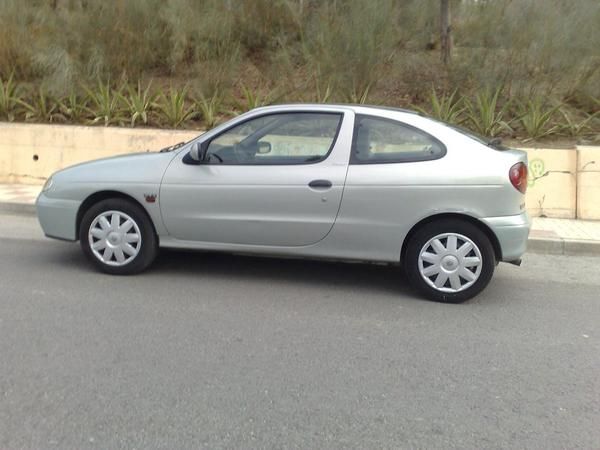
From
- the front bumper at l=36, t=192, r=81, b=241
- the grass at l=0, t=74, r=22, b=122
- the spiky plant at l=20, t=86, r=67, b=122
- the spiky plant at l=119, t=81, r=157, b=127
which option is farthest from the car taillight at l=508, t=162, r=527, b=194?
the grass at l=0, t=74, r=22, b=122

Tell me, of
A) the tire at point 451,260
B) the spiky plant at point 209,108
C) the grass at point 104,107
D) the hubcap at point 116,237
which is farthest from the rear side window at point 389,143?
the grass at point 104,107

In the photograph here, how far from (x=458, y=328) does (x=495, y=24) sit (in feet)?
25.2

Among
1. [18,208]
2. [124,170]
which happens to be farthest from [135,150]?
[124,170]

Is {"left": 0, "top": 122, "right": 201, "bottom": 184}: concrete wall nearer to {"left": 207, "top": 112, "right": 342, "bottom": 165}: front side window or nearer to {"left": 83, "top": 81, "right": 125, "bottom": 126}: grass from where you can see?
{"left": 83, "top": 81, "right": 125, "bottom": 126}: grass

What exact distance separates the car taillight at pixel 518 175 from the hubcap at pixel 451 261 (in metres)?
0.59

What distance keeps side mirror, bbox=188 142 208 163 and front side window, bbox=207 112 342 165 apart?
0.08 m

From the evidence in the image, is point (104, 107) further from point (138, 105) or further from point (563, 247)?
point (563, 247)

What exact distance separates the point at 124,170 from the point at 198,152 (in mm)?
757

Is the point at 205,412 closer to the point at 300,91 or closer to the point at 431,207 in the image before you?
the point at 431,207

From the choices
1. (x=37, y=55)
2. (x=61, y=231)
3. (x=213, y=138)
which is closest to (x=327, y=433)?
(x=213, y=138)

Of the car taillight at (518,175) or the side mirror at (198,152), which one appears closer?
the car taillight at (518,175)

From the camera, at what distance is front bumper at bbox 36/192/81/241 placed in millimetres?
5680

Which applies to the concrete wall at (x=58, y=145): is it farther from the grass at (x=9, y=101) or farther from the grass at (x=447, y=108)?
the grass at (x=447, y=108)

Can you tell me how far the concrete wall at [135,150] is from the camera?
839 centimetres
